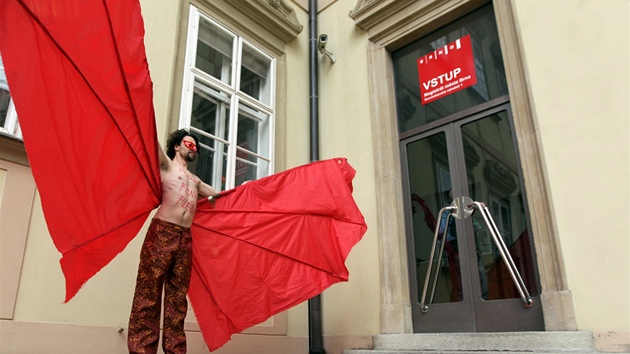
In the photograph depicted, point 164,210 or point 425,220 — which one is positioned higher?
point 425,220

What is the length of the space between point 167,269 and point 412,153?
126 inches

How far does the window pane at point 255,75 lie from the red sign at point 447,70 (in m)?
1.83

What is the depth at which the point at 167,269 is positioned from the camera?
3.05 m

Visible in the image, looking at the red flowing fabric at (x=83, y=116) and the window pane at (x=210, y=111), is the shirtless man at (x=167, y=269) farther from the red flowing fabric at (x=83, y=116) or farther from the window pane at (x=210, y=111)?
the window pane at (x=210, y=111)

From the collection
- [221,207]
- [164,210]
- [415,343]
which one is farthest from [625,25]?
[164,210]

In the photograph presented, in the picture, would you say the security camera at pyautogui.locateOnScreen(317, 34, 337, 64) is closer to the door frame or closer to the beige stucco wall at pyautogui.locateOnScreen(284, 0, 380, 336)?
the beige stucco wall at pyautogui.locateOnScreen(284, 0, 380, 336)

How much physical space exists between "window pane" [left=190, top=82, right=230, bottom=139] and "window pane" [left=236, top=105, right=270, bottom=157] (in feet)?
0.70

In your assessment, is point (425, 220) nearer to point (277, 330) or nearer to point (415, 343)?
point (415, 343)

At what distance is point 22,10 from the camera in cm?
243

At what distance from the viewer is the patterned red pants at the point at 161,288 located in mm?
2893

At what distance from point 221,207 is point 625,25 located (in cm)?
351

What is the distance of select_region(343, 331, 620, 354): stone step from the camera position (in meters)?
3.53

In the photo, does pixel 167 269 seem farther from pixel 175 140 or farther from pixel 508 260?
pixel 508 260

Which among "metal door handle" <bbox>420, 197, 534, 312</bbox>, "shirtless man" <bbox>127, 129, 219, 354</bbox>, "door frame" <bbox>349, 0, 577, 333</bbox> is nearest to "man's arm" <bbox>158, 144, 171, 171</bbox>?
"shirtless man" <bbox>127, 129, 219, 354</bbox>
